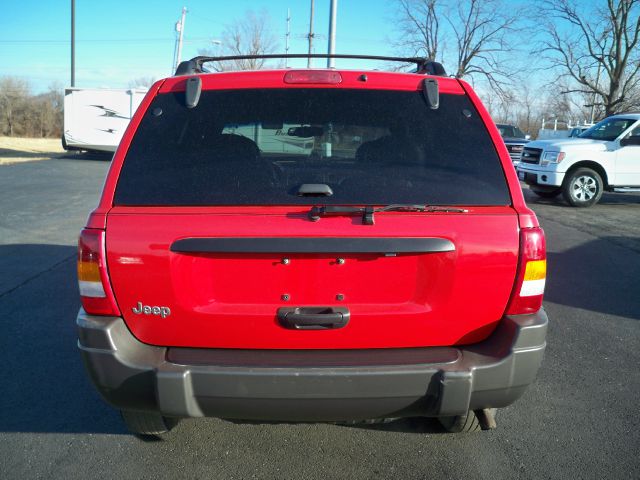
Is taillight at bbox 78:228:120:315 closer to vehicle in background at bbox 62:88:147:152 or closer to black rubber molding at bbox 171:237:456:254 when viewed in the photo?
black rubber molding at bbox 171:237:456:254

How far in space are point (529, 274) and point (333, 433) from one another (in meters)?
1.50

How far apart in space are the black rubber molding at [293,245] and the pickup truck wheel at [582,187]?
11.7 m

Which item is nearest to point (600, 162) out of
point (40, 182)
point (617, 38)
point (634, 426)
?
point (634, 426)

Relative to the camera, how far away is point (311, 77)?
2715 mm

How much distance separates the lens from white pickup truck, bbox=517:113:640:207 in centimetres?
1242

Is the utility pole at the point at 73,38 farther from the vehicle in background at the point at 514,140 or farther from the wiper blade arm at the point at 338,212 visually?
the wiper blade arm at the point at 338,212

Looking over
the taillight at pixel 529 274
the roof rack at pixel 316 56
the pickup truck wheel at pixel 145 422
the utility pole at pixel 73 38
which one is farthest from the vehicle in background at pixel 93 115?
the taillight at pixel 529 274

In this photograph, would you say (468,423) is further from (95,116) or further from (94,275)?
(95,116)

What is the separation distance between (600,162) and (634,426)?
34.9ft

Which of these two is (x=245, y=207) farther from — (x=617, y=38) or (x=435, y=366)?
(x=617, y=38)

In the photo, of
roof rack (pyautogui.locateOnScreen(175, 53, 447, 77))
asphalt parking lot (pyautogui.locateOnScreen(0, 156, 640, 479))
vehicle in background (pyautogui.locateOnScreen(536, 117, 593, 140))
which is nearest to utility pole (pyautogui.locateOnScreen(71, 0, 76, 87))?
vehicle in background (pyautogui.locateOnScreen(536, 117, 593, 140))

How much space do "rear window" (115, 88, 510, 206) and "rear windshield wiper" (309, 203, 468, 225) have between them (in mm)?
51

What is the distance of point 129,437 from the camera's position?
124 inches

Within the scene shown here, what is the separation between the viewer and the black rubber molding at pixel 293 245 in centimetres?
233
